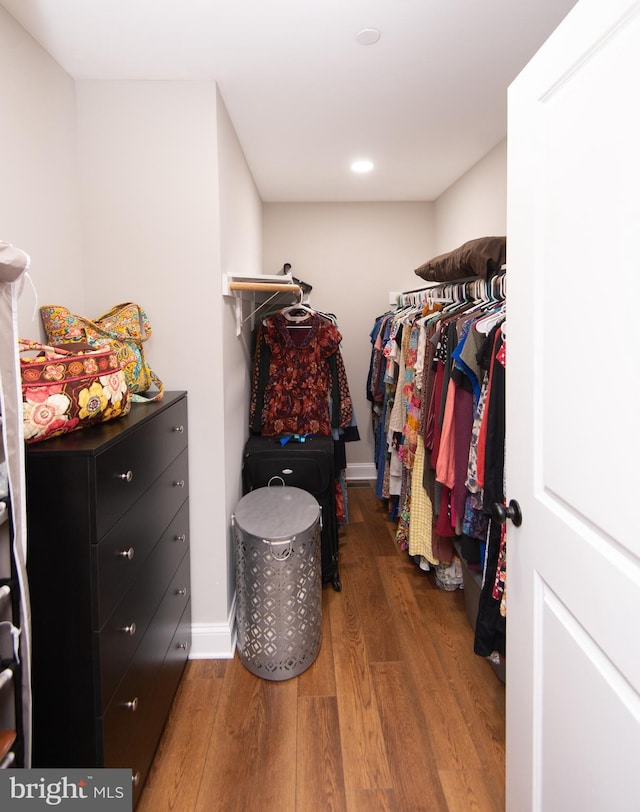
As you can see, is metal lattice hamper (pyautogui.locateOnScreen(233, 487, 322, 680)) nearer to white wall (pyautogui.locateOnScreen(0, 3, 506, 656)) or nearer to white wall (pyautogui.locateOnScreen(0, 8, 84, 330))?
white wall (pyautogui.locateOnScreen(0, 3, 506, 656))

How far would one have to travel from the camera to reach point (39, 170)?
154 centimetres

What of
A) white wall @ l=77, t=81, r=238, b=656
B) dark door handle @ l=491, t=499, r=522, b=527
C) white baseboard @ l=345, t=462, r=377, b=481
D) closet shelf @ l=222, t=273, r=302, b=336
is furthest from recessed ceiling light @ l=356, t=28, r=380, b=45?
white baseboard @ l=345, t=462, r=377, b=481

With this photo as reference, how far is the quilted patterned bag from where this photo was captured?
5.04 feet

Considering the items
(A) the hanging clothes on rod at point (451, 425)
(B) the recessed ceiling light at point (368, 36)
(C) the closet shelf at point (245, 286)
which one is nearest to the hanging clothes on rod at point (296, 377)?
(C) the closet shelf at point (245, 286)

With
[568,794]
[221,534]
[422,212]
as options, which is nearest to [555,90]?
[568,794]

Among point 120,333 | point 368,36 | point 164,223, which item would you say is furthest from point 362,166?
point 120,333

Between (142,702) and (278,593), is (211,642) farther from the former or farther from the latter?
(142,702)

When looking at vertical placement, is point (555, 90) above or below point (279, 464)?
above

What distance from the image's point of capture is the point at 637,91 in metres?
0.68

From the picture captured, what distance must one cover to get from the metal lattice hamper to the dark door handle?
2.94 ft

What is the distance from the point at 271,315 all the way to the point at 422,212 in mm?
1926

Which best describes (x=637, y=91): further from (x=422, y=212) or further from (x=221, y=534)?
(x=422, y=212)

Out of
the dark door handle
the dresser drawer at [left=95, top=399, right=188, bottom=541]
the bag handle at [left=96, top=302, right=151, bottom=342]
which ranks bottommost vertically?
the dark door handle

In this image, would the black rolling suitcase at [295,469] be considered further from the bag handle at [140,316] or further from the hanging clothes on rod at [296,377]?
the bag handle at [140,316]
